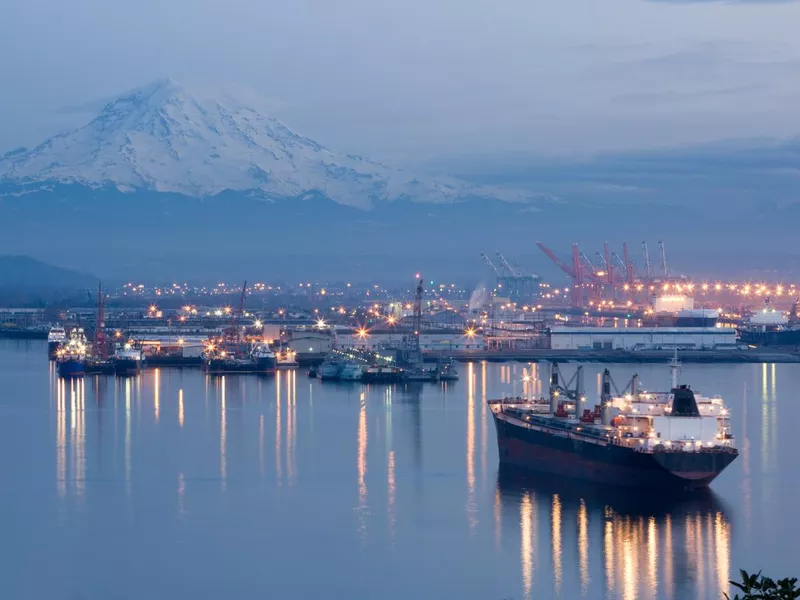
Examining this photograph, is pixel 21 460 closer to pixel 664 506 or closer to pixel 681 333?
pixel 664 506

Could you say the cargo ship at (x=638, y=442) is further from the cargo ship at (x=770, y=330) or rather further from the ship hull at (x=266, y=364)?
the cargo ship at (x=770, y=330)

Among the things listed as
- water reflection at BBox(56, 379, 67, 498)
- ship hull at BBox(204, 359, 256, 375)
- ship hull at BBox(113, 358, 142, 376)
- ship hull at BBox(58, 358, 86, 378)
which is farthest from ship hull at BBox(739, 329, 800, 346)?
water reflection at BBox(56, 379, 67, 498)

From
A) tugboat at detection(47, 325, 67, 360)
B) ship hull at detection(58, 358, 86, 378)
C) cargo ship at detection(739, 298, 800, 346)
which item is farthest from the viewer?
cargo ship at detection(739, 298, 800, 346)

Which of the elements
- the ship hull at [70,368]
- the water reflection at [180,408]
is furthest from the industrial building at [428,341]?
the water reflection at [180,408]

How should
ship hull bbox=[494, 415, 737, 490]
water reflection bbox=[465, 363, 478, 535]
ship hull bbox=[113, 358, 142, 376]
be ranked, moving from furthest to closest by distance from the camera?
ship hull bbox=[113, 358, 142, 376], ship hull bbox=[494, 415, 737, 490], water reflection bbox=[465, 363, 478, 535]

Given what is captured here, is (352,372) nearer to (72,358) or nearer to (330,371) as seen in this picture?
(330,371)

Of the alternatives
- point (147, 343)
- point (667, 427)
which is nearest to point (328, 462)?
point (667, 427)

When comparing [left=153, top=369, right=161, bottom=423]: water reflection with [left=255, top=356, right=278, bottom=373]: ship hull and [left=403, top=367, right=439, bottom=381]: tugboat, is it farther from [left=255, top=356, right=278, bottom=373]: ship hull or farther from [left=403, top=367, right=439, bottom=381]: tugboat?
[left=403, top=367, right=439, bottom=381]: tugboat
